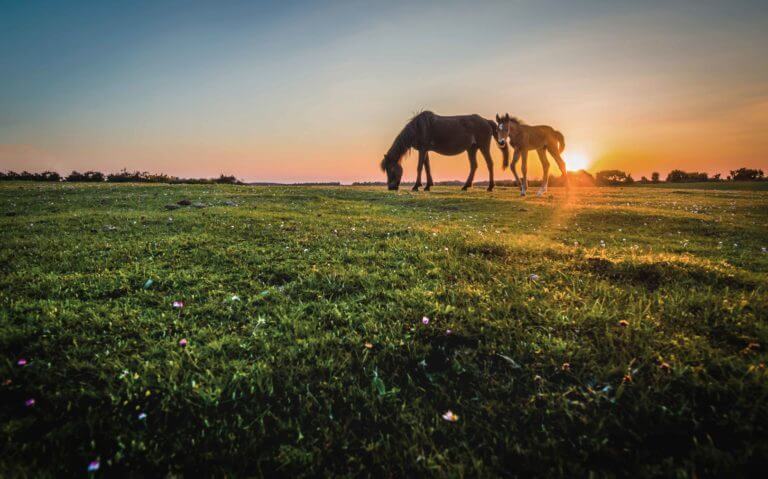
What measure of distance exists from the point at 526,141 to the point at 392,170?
366 inches

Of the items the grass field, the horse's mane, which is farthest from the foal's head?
the grass field

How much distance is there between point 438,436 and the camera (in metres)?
2.41

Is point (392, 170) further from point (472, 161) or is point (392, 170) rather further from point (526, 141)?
point (526, 141)

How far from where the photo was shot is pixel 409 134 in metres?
23.9

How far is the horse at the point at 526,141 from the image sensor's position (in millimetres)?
20391

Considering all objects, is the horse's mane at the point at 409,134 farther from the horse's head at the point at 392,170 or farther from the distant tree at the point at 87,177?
the distant tree at the point at 87,177

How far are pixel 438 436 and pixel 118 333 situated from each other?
349 cm

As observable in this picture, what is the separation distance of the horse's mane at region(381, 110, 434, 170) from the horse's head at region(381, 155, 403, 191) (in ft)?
1.91

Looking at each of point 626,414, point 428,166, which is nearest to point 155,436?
point 626,414

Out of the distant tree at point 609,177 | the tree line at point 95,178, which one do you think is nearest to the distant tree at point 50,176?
the tree line at point 95,178

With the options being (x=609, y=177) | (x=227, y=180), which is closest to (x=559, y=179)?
(x=609, y=177)

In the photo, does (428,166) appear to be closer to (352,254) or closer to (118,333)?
(352,254)

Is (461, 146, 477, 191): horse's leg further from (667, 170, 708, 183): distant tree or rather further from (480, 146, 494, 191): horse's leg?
(667, 170, 708, 183): distant tree

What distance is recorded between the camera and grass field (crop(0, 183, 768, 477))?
2.22 m
